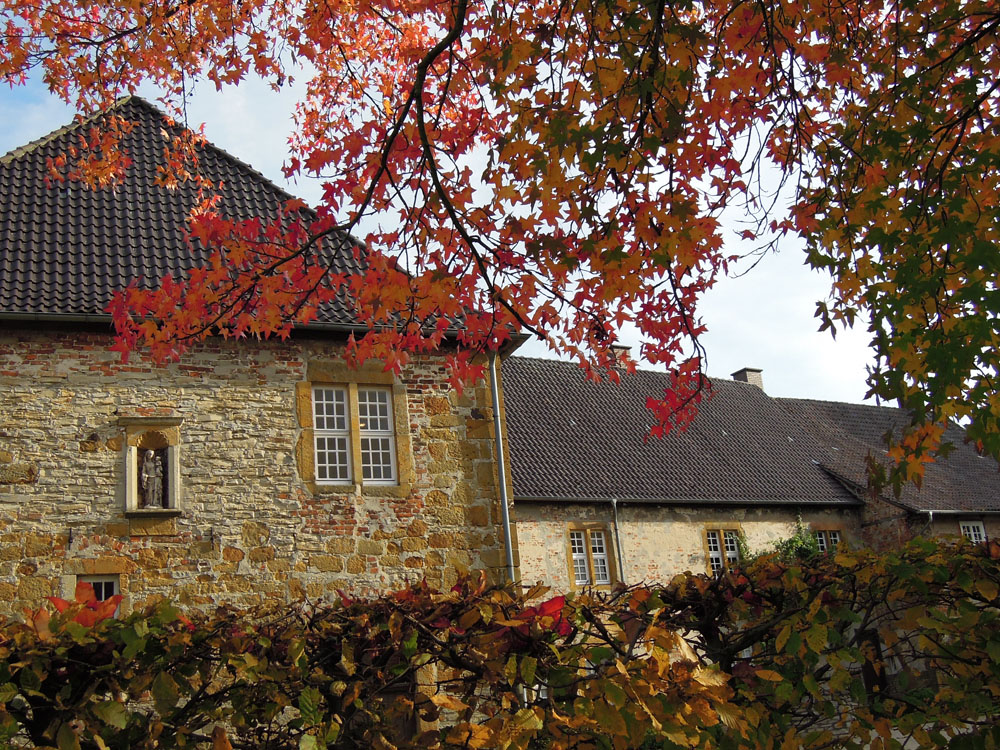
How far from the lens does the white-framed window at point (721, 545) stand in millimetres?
22750

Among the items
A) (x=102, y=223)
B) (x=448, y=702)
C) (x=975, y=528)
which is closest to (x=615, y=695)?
(x=448, y=702)

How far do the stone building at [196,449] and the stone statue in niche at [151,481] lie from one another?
21 millimetres

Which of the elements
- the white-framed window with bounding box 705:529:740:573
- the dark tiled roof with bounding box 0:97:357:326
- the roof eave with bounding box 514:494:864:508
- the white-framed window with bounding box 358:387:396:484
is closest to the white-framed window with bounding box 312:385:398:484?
the white-framed window with bounding box 358:387:396:484

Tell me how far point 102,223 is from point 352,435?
4217 millimetres

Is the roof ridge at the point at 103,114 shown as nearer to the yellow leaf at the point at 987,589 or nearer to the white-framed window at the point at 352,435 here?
the white-framed window at the point at 352,435

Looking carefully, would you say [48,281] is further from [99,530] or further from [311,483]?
[311,483]

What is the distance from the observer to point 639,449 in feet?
78.8

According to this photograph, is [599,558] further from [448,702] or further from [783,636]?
[448,702]

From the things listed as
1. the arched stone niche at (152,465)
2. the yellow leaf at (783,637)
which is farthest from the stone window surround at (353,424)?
the yellow leaf at (783,637)

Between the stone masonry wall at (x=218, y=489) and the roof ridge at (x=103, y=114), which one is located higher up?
the roof ridge at (x=103, y=114)

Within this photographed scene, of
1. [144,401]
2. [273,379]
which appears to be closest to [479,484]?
[273,379]

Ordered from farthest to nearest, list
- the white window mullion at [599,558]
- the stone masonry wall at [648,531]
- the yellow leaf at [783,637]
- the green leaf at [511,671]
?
1. the white window mullion at [599,558]
2. the stone masonry wall at [648,531]
3. the yellow leaf at [783,637]
4. the green leaf at [511,671]

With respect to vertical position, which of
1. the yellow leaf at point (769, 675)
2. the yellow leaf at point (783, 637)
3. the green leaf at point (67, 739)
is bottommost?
the yellow leaf at point (769, 675)

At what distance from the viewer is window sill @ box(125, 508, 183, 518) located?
9641 millimetres
